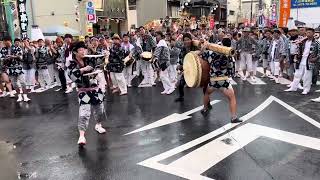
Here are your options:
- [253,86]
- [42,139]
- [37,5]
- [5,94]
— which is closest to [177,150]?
[42,139]

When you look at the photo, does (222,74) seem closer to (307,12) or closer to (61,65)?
A: (61,65)

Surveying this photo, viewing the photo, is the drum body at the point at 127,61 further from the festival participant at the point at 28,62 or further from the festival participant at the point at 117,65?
the festival participant at the point at 28,62

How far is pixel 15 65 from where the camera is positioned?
1261 cm

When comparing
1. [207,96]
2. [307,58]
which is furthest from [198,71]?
[307,58]

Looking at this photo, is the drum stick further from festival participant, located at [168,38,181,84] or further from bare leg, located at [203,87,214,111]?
festival participant, located at [168,38,181,84]

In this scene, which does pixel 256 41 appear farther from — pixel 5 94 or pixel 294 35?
pixel 5 94

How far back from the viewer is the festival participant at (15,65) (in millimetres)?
12555

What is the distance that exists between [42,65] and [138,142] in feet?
27.7

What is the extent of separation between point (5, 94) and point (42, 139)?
22.3 ft

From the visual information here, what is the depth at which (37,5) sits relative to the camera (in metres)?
30.3

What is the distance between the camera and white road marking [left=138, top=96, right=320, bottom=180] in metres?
5.62

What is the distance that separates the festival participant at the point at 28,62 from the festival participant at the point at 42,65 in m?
0.33

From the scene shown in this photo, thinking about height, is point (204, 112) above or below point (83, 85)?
below

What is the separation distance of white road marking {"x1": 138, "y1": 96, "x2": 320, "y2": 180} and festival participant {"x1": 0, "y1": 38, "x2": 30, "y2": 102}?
7.39 meters
